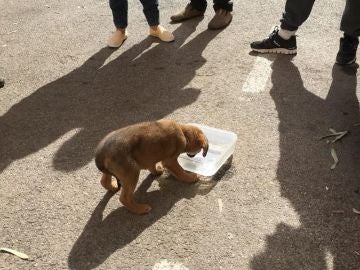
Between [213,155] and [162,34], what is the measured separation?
93.5 inches

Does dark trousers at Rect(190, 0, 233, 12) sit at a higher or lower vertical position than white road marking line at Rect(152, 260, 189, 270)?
higher

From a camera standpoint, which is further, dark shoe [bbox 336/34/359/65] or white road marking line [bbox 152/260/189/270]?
dark shoe [bbox 336/34/359/65]

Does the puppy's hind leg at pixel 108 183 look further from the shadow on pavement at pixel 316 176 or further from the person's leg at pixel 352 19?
the person's leg at pixel 352 19

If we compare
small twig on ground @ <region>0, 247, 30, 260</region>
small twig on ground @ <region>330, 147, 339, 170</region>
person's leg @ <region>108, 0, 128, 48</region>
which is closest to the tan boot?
person's leg @ <region>108, 0, 128, 48</region>

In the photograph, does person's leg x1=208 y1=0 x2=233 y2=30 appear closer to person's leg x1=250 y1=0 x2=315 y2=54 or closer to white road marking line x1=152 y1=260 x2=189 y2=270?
person's leg x1=250 y1=0 x2=315 y2=54

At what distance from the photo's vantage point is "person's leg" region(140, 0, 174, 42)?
5.04m

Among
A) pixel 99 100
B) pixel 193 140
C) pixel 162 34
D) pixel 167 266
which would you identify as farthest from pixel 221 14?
pixel 167 266

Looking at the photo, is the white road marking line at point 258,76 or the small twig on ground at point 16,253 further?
the white road marking line at point 258,76

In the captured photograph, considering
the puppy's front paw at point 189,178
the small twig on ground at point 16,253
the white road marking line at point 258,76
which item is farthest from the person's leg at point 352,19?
the small twig on ground at point 16,253

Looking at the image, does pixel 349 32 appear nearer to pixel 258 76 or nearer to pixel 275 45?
pixel 275 45

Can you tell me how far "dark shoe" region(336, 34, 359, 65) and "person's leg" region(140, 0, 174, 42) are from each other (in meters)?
2.04

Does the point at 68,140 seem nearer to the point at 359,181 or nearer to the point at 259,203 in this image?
the point at 259,203

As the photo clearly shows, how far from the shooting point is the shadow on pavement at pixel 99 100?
366 cm

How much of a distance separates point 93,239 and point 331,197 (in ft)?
5.58
